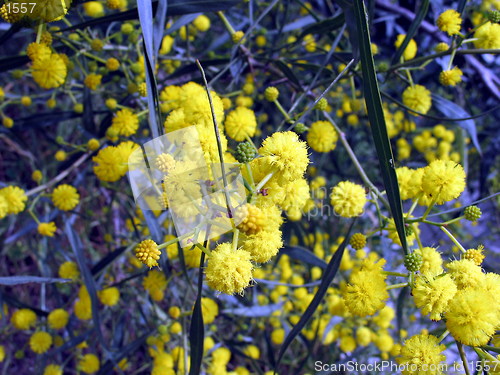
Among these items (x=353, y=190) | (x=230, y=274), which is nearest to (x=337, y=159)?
(x=353, y=190)

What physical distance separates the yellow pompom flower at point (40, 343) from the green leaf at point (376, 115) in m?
1.83

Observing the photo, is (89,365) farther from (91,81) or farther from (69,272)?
(91,81)

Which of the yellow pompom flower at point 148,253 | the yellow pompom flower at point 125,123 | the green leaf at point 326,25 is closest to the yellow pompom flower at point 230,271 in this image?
the yellow pompom flower at point 148,253

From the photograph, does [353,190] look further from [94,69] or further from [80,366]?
[80,366]

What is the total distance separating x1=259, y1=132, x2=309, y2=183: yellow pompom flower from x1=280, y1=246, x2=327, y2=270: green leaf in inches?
27.6

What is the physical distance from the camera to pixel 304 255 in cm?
168

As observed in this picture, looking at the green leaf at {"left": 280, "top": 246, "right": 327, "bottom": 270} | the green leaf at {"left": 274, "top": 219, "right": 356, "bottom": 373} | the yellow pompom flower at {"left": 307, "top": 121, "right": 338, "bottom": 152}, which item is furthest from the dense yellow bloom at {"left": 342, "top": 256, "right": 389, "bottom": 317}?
the yellow pompom flower at {"left": 307, "top": 121, "right": 338, "bottom": 152}

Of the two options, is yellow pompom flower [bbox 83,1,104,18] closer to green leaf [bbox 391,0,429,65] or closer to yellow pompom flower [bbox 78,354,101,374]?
green leaf [bbox 391,0,429,65]

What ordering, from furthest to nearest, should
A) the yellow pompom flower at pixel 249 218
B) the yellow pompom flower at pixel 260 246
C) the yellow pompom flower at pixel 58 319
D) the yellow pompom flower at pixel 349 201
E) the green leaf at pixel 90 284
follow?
the yellow pompom flower at pixel 58 319, the green leaf at pixel 90 284, the yellow pompom flower at pixel 349 201, the yellow pompom flower at pixel 260 246, the yellow pompom flower at pixel 249 218

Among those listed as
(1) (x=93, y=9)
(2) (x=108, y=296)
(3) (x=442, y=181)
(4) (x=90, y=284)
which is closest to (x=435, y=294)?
(3) (x=442, y=181)

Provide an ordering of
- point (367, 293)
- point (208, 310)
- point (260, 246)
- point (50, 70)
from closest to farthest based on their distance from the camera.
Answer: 1. point (260, 246)
2. point (367, 293)
3. point (50, 70)
4. point (208, 310)

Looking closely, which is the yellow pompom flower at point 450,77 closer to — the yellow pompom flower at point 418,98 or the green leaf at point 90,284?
the yellow pompom flower at point 418,98

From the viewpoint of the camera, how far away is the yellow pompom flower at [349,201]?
4.45ft

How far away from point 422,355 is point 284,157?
717 millimetres
